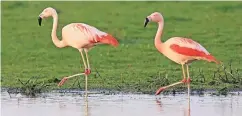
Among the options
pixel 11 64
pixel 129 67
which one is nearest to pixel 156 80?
pixel 129 67

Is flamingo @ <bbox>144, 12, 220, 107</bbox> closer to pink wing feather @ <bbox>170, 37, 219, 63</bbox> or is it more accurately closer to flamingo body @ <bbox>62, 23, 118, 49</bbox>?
pink wing feather @ <bbox>170, 37, 219, 63</bbox>

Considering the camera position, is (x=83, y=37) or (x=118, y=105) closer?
(x=118, y=105)

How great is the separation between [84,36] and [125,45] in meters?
4.90

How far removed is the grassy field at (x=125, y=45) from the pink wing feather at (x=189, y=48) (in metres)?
1.20

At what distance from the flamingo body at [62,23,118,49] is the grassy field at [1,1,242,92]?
27.3 inches

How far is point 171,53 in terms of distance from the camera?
11.9m

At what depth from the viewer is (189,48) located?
11.7 meters

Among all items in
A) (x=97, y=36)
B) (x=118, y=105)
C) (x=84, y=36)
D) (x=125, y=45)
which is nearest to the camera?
(x=118, y=105)

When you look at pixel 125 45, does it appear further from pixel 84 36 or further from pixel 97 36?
pixel 97 36

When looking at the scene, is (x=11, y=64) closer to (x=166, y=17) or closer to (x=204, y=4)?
(x=166, y=17)

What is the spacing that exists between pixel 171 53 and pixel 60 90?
1924mm

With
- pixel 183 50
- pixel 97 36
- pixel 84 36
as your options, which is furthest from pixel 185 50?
pixel 84 36

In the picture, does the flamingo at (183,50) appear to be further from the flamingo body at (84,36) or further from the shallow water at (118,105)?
the flamingo body at (84,36)

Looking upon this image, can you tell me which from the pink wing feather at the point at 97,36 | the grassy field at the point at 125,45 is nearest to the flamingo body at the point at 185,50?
the pink wing feather at the point at 97,36
